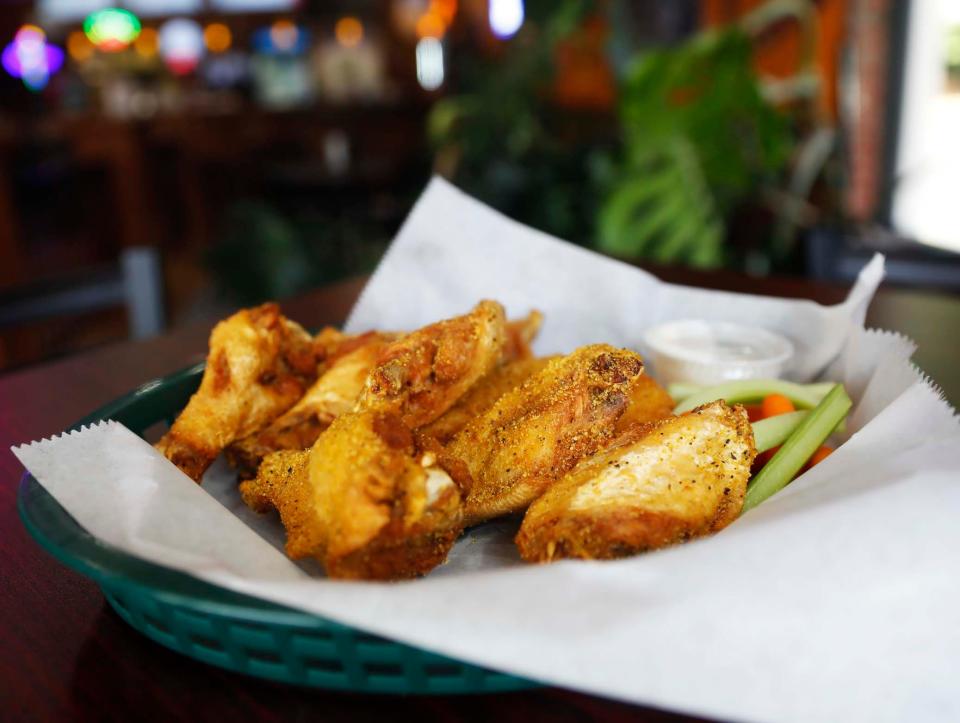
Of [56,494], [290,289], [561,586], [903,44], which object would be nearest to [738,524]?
[561,586]

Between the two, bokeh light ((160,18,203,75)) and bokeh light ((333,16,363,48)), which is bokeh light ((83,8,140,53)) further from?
bokeh light ((333,16,363,48))

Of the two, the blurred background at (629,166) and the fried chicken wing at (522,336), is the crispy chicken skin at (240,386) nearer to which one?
the fried chicken wing at (522,336)

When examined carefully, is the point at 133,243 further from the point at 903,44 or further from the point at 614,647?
the point at 614,647

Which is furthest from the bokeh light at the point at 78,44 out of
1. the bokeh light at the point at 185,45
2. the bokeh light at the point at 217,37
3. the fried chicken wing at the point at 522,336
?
the fried chicken wing at the point at 522,336

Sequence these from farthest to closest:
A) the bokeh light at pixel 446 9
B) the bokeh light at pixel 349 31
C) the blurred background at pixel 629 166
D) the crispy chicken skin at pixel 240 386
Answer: the bokeh light at pixel 349 31 → the bokeh light at pixel 446 9 → the blurred background at pixel 629 166 → the crispy chicken skin at pixel 240 386

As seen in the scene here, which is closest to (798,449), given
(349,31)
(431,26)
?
(431,26)
